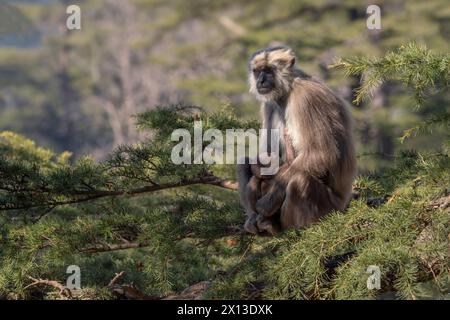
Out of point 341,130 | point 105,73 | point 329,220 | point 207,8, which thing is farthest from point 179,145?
point 105,73

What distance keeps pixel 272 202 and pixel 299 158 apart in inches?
18.5

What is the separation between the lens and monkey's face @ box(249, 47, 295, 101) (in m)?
7.94

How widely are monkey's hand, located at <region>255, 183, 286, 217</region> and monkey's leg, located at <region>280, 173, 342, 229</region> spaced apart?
71 mm

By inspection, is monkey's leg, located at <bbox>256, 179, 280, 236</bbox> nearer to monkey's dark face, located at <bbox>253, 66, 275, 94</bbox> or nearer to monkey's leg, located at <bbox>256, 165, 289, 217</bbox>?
monkey's leg, located at <bbox>256, 165, 289, 217</bbox>

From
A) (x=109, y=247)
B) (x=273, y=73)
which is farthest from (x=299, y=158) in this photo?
(x=109, y=247)

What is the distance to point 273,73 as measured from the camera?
800 centimetres

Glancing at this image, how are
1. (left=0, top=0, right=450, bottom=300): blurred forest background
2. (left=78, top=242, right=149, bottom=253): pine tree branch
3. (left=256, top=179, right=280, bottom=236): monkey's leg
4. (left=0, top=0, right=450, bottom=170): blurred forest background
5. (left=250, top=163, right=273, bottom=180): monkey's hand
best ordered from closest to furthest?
1. (left=0, top=0, right=450, bottom=300): blurred forest background
2. (left=78, top=242, right=149, bottom=253): pine tree branch
3. (left=256, top=179, right=280, bottom=236): monkey's leg
4. (left=250, top=163, right=273, bottom=180): monkey's hand
5. (left=0, top=0, right=450, bottom=170): blurred forest background

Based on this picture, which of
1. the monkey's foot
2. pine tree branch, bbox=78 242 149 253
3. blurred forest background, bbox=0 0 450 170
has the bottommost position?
pine tree branch, bbox=78 242 149 253

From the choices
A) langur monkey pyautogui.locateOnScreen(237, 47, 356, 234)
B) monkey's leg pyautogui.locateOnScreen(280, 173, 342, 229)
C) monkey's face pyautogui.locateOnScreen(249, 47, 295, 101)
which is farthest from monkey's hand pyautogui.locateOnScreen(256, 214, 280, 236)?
monkey's face pyautogui.locateOnScreen(249, 47, 295, 101)

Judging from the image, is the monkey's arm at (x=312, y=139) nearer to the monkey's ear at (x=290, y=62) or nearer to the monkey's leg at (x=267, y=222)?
the monkey's leg at (x=267, y=222)

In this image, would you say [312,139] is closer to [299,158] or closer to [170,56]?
[299,158]

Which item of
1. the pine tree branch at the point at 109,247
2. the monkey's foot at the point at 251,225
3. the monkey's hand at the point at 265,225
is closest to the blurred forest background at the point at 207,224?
the pine tree branch at the point at 109,247

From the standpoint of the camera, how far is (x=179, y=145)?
7602 mm

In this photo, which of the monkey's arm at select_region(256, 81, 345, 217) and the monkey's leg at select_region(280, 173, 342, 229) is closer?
the monkey's leg at select_region(280, 173, 342, 229)
